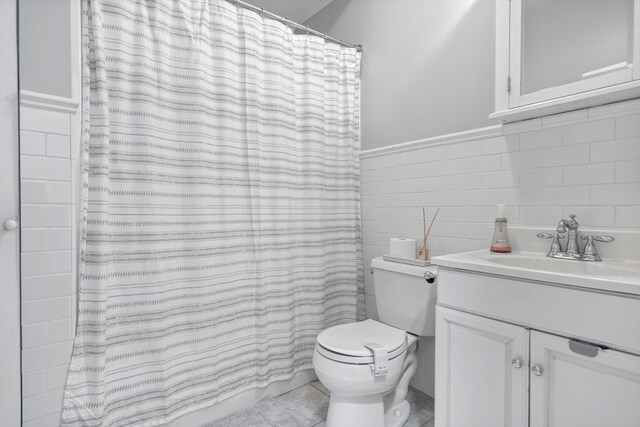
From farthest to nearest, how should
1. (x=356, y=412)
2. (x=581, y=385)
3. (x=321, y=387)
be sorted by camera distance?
(x=321, y=387)
(x=356, y=412)
(x=581, y=385)

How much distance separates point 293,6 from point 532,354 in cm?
243

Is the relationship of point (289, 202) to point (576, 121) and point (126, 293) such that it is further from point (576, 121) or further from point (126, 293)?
point (576, 121)

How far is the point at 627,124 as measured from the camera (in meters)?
1.21

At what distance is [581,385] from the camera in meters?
0.95

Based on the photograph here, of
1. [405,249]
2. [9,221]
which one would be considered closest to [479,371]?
[405,249]

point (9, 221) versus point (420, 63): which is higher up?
point (420, 63)

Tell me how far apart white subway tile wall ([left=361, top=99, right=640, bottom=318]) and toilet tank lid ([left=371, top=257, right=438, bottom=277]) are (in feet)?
0.80

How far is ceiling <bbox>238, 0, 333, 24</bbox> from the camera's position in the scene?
2.32m

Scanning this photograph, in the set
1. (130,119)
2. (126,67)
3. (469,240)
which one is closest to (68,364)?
(130,119)

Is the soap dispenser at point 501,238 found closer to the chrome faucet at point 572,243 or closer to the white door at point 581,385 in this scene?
the chrome faucet at point 572,243

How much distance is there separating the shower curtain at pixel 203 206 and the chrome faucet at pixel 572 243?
107 cm

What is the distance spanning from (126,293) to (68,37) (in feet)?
3.16

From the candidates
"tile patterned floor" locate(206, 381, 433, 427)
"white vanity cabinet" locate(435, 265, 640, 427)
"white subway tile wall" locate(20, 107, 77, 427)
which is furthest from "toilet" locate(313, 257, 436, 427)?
"white subway tile wall" locate(20, 107, 77, 427)

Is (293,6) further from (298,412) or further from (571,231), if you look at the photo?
(298,412)
